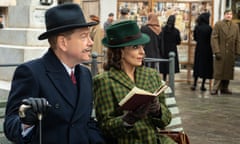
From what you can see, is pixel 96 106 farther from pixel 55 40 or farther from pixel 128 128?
pixel 55 40

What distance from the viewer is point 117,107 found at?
3.96m

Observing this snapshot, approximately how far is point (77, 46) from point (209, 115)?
6.98m

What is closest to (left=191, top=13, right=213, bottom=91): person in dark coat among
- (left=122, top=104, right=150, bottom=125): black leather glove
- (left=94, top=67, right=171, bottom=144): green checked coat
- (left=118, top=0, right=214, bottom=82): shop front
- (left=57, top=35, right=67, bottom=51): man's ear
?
(left=118, top=0, right=214, bottom=82): shop front

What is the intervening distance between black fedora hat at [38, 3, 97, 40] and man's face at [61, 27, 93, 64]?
0.05 meters

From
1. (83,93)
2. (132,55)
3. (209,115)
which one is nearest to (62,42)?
(83,93)

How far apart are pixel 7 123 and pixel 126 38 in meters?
1.36

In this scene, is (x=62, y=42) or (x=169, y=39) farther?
(x=169, y=39)

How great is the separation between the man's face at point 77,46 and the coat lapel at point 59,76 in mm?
78

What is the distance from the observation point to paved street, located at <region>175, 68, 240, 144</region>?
8.05 metres

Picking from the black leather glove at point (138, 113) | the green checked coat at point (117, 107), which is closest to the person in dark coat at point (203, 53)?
the green checked coat at point (117, 107)

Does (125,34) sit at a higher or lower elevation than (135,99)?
higher

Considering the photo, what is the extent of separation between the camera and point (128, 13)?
47.3 feet

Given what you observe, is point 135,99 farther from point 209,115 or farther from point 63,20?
point 209,115

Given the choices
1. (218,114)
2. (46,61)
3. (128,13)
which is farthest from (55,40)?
(128,13)
